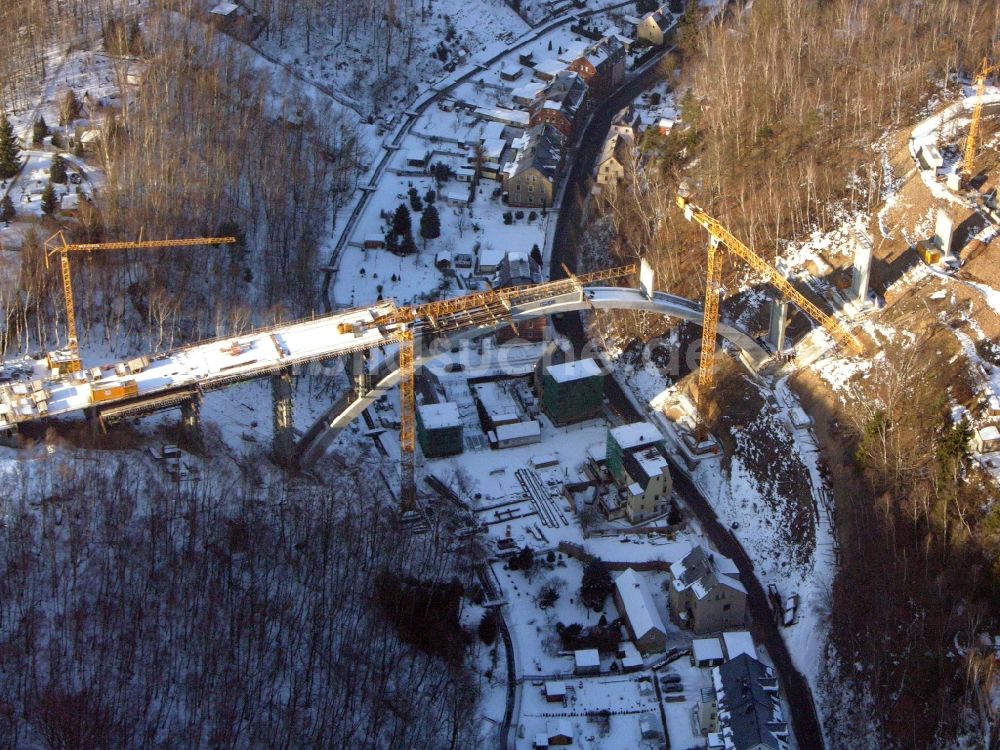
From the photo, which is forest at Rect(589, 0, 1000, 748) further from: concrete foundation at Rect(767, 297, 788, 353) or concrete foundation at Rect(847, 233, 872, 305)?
concrete foundation at Rect(847, 233, 872, 305)

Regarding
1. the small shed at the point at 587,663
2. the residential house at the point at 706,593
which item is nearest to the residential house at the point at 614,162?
the residential house at the point at 706,593

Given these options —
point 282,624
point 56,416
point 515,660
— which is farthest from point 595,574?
point 56,416

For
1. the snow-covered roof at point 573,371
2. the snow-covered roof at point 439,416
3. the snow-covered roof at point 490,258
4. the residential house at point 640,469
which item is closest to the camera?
the residential house at point 640,469

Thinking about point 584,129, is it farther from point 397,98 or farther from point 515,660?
point 515,660

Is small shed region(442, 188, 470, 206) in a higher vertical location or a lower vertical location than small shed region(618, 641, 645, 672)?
higher

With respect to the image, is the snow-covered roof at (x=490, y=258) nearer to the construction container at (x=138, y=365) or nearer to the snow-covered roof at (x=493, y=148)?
the snow-covered roof at (x=493, y=148)

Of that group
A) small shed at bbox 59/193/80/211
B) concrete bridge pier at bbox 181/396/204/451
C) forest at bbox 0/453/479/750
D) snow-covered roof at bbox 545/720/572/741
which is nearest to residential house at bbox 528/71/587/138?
small shed at bbox 59/193/80/211

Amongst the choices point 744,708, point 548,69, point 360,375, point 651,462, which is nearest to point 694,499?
point 651,462
